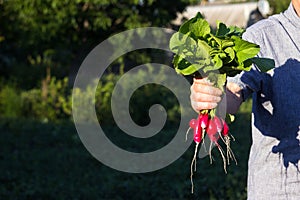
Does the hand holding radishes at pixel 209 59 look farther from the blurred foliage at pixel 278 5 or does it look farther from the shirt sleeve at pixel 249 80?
the blurred foliage at pixel 278 5

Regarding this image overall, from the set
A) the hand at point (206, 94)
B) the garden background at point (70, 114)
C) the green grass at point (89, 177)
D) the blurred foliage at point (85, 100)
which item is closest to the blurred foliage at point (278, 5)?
the garden background at point (70, 114)

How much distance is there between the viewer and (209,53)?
7.33ft

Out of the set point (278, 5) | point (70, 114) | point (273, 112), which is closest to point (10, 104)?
point (70, 114)

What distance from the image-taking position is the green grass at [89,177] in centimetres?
709

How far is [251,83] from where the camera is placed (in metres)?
2.46

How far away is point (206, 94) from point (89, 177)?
5882mm

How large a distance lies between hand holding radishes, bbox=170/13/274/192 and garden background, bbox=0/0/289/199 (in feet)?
15.1

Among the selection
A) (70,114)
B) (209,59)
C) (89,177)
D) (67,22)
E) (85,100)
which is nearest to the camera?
(209,59)

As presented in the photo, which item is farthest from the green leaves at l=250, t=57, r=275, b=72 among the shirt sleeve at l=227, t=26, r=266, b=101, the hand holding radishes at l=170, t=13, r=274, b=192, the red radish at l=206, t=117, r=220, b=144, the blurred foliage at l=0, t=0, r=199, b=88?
the blurred foliage at l=0, t=0, r=199, b=88

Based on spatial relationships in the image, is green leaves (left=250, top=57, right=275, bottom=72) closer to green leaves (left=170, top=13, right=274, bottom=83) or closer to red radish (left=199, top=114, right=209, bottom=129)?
green leaves (left=170, top=13, right=274, bottom=83)

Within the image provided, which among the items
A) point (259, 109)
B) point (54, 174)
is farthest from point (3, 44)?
point (259, 109)

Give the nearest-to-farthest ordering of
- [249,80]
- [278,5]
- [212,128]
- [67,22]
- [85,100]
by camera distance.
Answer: [212,128] → [249,80] → [85,100] → [67,22] → [278,5]

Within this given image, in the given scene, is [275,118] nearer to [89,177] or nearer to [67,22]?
[89,177]

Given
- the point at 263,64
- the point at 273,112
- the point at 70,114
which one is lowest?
the point at 273,112
